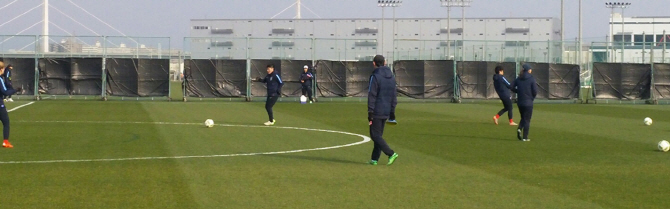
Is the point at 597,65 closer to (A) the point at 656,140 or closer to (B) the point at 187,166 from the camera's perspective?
(A) the point at 656,140

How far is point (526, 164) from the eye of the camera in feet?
45.6

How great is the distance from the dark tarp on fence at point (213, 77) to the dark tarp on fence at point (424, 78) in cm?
749

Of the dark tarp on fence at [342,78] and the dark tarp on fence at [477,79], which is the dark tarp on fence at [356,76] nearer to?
the dark tarp on fence at [342,78]

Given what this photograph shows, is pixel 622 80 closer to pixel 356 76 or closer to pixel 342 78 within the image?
pixel 356 76

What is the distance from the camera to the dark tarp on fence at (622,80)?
137 feet

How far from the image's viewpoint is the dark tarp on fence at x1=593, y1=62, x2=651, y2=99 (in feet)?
137

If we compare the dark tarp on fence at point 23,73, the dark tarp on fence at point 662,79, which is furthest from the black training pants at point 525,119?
the dark tarp on fence at point 23,73

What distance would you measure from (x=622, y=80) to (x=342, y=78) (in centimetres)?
1371

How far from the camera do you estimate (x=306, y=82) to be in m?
38.6

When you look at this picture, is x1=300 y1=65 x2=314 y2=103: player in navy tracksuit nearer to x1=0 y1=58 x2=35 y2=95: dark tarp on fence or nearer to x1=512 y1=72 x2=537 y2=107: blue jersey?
x1=0 y1=58 x2=35 y2=95: dark tarp on fence

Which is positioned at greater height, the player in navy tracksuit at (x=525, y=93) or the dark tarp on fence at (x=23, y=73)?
the dark tarp on fence at (x=23, y=73)

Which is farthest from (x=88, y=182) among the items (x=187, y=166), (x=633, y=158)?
(x=633, y=158)

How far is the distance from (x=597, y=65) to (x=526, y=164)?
29.7m

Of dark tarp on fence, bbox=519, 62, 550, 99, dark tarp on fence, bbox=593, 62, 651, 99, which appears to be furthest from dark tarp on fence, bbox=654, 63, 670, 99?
dark tarp on fence, bbox=519, 62, 550, 99
